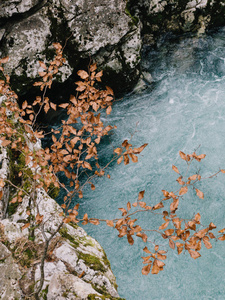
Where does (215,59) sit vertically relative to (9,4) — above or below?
below

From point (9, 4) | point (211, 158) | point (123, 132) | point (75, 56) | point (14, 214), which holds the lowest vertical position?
point (211, 158)

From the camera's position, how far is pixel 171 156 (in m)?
7.12

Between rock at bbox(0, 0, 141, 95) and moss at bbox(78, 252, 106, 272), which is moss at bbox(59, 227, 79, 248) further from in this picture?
rock at bbox(0, 0, 141, 95)

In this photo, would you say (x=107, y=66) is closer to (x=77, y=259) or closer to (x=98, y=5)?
(x=98, y=5)

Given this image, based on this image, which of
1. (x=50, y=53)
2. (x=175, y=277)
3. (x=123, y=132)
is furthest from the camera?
(x=123, y=132)

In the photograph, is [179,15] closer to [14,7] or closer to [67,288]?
[14,7]

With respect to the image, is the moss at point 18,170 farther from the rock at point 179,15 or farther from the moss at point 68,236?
the rock at point 179,15

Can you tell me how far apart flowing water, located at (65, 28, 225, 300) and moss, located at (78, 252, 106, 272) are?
1.48 m

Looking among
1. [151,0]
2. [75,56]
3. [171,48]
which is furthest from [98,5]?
[171,48]

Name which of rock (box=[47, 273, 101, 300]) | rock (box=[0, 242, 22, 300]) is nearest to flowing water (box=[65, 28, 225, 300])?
rock (box=[47, 273, 101, 300])

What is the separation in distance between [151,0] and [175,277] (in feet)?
35.7

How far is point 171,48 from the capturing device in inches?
433

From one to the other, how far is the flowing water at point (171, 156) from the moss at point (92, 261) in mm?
1484

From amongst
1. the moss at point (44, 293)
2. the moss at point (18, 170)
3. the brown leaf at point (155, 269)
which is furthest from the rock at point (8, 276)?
the brown leaf at point (155, 269)
